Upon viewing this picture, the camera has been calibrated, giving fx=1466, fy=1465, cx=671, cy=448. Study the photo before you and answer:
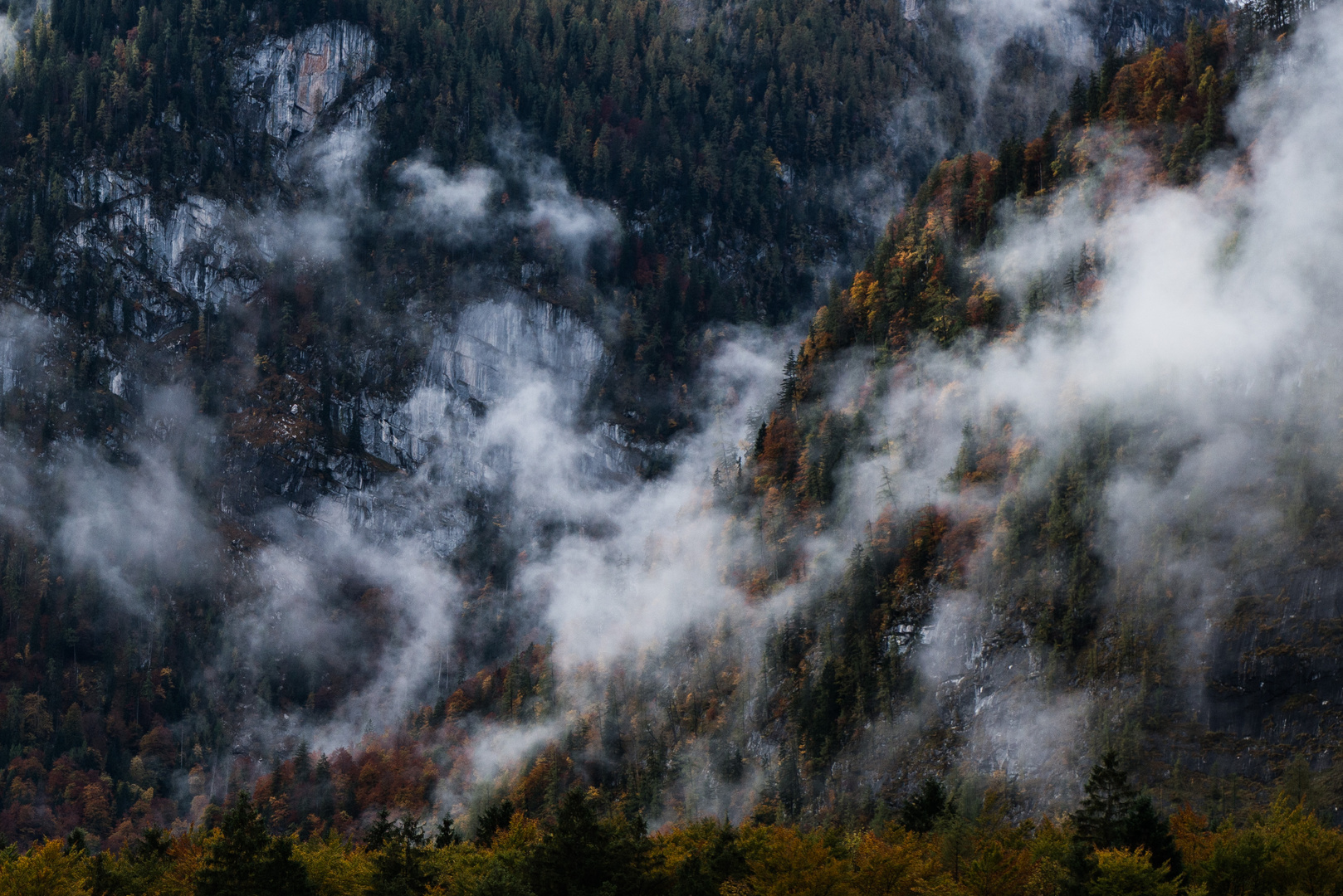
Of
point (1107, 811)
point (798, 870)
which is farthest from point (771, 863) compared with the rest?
point (1107, 811)

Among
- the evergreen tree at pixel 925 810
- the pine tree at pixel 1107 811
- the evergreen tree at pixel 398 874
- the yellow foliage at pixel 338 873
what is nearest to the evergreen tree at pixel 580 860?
the evergreen tree at pixel 398 874

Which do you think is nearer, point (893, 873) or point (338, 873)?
point (893, 873)

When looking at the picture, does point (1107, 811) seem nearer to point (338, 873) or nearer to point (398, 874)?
point (398, 874)

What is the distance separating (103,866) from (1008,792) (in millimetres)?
73511

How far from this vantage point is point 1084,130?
176500mm

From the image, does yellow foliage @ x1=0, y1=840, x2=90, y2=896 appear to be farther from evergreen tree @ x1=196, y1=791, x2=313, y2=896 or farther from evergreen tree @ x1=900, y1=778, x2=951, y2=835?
evergreen tree @ x1=900, y1=778, x2=951, y2=835

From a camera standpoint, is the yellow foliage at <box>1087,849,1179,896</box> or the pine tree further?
the pine tree

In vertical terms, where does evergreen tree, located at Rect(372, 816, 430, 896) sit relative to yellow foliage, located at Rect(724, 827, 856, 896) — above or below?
above

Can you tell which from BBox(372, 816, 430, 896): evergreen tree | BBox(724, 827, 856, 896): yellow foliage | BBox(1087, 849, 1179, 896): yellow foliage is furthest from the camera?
BBox(372, 816, 430, 896): evergreen tree

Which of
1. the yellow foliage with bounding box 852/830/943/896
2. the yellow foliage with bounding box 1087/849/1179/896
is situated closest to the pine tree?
the yellow foliage with bounding box 1087/849/1179/896

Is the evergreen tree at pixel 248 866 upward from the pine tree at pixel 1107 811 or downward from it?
upward

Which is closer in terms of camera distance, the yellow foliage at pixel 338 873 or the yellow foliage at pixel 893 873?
the yellow foliage at pixel 893 873

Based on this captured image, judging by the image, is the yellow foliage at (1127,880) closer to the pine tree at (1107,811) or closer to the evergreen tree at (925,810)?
the pine tree at (1107,811)

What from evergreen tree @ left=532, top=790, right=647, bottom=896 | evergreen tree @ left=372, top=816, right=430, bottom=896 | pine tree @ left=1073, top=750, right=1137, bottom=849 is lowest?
pine tree @ left=1073, top=750, right=1137, bottom=849
